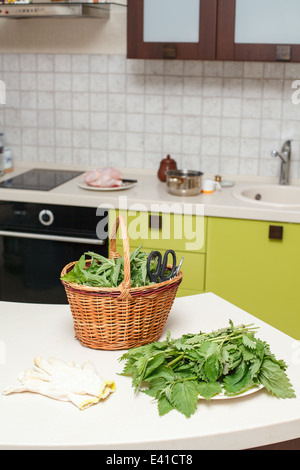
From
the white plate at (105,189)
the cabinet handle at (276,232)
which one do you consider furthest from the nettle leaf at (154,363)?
the white plate at (105,189)

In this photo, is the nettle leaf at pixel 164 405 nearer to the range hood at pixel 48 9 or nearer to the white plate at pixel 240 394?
the white plate at pixel 240 394

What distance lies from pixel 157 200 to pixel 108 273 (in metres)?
1.45

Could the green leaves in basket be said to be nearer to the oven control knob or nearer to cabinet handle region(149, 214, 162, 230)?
cabinet handle region(149, 214, 162, 230)

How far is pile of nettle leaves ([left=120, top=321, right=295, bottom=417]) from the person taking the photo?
139cm

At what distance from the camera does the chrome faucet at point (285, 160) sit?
331cm

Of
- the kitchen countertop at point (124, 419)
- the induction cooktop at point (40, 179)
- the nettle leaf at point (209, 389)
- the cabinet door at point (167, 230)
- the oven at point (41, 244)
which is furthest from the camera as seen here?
the induction cooktop at point (40, 179)

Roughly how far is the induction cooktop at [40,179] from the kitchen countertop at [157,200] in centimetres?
6

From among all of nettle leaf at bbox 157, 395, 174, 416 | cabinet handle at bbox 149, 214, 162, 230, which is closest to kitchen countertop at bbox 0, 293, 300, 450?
nettle leaf at bbox 157, 395, 174, 416

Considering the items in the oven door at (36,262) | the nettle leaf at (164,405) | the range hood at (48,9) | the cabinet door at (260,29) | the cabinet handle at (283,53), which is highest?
the range hood at (48,9)

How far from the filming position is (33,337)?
1705 mm

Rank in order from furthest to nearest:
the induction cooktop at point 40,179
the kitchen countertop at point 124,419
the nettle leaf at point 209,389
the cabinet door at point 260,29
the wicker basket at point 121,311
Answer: the induction cooktop at point 40,179 < the cabinet door at point 260,29 < the wicker basket at point 121,311 < the nettle leaf at point 209,389 < the kitchen countertop at point 124,419

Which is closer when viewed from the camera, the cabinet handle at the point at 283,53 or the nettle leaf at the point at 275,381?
the nettle leaf at the point at 275,381
